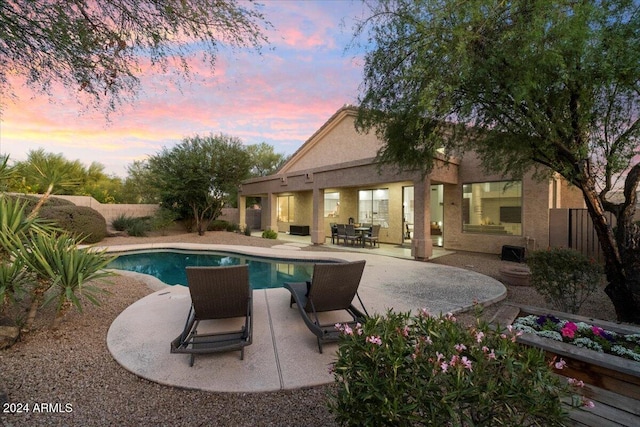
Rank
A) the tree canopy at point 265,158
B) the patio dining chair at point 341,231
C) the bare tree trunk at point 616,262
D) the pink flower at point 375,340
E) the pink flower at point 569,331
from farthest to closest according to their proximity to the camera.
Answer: the tree canopy at point 265,158 → the patio dining chair at point 341,231 → the bare tree trunk at point 616,262 → the pink flower at point 569,331 → the pink flower at point 375,340

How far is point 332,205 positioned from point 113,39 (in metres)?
13.7

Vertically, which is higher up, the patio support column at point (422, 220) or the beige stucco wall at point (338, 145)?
the beige stucco wall at point (338, 145)

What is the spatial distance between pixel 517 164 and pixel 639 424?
5297 mm

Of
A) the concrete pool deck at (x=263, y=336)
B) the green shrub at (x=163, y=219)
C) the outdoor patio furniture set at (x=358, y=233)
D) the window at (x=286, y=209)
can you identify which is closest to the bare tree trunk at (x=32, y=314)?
the concrete pool deck at (x=263, y=336)

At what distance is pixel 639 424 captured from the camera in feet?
6.29

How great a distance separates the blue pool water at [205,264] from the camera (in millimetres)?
8961

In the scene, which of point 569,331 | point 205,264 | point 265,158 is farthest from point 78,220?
point 265,158

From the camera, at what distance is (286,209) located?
864 inches

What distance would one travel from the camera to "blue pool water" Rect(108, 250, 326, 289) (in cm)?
896

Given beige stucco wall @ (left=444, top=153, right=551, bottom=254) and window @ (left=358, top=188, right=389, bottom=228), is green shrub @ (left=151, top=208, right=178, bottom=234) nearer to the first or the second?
window @ (left=358, top=188, right=389, bottom=228)

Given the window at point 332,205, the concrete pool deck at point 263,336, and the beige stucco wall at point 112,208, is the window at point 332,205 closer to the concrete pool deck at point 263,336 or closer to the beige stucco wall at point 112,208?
the concrete pool deck at point 263,336

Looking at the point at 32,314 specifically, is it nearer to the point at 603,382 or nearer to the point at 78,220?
the point at 603,382

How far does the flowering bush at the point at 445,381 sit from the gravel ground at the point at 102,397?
340 millimetres

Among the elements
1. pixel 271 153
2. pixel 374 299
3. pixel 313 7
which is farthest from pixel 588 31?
pixel 271 153
